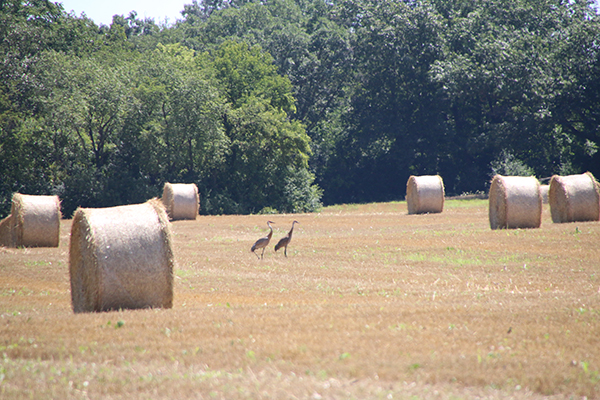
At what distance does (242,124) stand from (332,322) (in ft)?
131

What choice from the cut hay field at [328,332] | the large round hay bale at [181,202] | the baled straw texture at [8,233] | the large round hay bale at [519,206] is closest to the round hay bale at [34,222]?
the baled straw texture at [8,233]

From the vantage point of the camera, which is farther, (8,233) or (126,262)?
(8,233)

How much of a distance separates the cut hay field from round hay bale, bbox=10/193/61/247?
14.6ft

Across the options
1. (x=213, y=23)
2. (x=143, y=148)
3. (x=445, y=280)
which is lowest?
(x=445, y=280)

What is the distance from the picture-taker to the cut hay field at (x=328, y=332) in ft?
22.9

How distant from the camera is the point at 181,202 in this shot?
112 ft

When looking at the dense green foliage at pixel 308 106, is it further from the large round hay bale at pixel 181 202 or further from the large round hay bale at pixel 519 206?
the large round hay bale at pixel 519 206

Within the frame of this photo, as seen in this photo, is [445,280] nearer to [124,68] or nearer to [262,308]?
[262,308]

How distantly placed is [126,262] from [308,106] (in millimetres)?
57560

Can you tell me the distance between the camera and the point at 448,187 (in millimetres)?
61344

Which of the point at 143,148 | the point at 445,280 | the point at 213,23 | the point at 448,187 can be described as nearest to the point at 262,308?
the point at 445,280

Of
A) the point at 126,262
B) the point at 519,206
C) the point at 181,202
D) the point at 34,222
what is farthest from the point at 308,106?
the point at 126,262

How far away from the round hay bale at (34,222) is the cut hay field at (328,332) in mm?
4460

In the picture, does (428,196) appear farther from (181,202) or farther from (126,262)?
(126,262)
